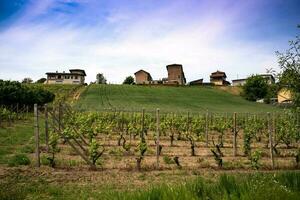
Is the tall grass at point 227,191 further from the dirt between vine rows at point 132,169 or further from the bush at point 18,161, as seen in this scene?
the bush at point 18,161

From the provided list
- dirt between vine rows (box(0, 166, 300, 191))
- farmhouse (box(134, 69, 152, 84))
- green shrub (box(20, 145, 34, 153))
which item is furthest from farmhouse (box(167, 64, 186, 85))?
dirt between vine rows (box(0, 166, 300, 191))

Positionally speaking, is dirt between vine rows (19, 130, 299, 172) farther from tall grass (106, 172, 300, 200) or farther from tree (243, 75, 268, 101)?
tree (243, 75, 268, 101)

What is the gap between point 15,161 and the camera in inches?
491

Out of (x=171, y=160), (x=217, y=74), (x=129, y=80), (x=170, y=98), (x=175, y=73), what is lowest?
(x=171, y=160)

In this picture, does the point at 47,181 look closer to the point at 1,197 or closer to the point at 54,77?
the point at 1,197

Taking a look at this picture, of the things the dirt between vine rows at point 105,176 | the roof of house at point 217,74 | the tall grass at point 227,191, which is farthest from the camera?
the roof of house at point 217,74

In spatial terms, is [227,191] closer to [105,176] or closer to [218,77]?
[105,176]

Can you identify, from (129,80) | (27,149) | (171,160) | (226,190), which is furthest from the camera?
(129,80)

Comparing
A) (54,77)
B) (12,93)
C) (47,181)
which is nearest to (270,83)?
(47,181)

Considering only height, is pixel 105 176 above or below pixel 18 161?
below

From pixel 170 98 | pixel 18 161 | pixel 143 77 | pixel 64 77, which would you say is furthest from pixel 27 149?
pixel 143 77

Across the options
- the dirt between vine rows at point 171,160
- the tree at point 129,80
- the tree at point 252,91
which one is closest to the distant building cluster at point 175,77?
the tree at point 129,80

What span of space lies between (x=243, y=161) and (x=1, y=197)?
1032 centimetres

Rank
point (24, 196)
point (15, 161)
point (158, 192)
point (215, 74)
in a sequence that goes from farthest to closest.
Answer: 1. point (215, 74)
2. point (15, 161)
3. point (24, 196)
4. point (158, 192)
